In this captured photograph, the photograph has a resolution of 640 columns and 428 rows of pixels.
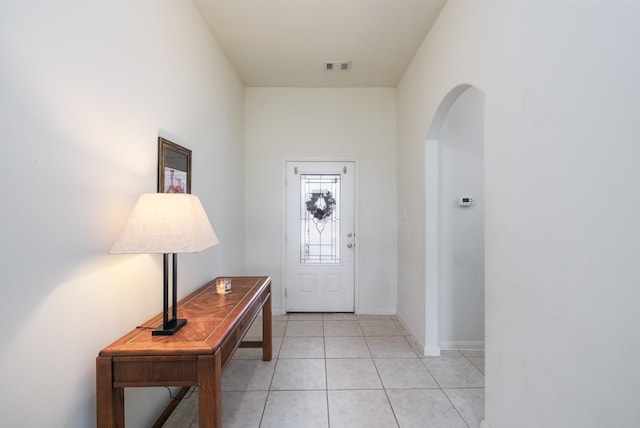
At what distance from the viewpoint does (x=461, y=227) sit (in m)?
2.87

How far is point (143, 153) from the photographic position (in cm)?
167

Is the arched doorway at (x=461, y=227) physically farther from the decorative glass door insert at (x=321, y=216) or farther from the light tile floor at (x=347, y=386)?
the decorative glass door insert at (x=321, y=216)

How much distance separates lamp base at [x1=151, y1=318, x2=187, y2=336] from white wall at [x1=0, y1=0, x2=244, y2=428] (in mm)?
209

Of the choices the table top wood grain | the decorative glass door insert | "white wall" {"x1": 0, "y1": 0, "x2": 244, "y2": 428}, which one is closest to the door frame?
the decorative glass door insert

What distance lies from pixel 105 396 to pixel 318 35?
2.94m

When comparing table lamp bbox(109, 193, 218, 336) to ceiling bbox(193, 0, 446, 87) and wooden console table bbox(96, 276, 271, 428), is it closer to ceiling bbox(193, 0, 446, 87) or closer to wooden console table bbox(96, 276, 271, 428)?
wooden console table bbox(96, 276, 271, 428)

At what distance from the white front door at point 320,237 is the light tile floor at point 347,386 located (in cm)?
69

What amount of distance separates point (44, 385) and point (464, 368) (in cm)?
274

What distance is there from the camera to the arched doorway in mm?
2850

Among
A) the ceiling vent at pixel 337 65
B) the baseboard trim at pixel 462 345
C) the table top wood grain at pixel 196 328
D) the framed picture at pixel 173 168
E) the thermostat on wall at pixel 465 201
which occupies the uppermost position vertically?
the ceiling vent at pixel 337 65

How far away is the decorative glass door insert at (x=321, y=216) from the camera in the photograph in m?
3.87

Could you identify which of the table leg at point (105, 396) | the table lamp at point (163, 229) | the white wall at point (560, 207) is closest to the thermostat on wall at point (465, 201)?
the white wall at point (560, 207)

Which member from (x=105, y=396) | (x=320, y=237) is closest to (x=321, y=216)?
(x=320, y=237)

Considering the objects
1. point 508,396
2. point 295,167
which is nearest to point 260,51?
point 295,167
